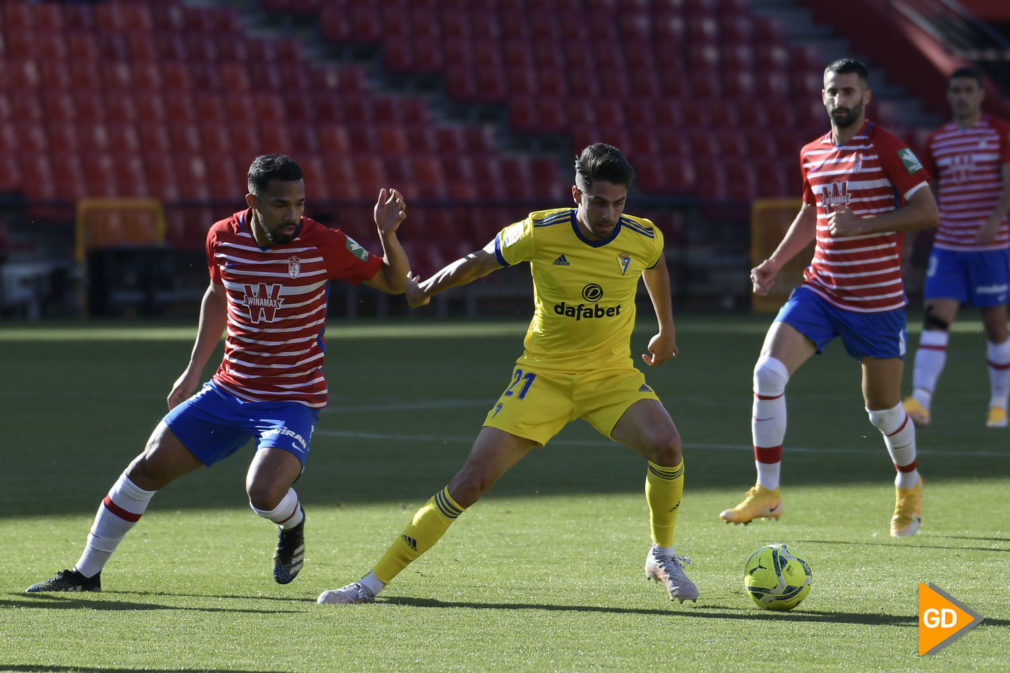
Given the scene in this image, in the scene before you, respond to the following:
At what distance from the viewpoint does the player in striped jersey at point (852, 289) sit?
688cm

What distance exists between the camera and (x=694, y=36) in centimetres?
2855

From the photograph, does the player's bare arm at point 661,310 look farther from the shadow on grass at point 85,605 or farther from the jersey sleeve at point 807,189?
the shadow on grass at point 85,605

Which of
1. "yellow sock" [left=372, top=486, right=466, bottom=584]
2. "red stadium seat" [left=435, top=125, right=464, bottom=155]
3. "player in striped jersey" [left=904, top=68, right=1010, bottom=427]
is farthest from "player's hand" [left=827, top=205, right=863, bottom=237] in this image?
"red stadium seat" [left=435, top=125, right=464, bottom=155]

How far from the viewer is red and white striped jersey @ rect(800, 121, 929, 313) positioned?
6910 mm

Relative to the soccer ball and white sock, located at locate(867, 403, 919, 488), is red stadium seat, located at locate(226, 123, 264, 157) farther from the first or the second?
the soccer ball

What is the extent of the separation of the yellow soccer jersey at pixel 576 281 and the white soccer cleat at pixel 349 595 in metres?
1.02

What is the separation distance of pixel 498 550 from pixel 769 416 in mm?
1387

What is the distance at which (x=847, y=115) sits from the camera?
6930 millimetres

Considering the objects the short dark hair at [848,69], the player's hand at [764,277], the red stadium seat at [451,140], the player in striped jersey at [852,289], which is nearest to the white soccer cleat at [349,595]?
the player in striped jersey at [852,289]

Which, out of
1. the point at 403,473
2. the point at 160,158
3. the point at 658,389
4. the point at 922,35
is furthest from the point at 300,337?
the point at 922,35

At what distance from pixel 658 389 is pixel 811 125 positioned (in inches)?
613

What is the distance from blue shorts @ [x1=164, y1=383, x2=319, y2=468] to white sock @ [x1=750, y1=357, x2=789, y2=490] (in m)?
2.13

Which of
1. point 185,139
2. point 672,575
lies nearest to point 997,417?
point 672,575

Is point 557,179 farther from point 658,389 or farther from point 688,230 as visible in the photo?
point 658,389
